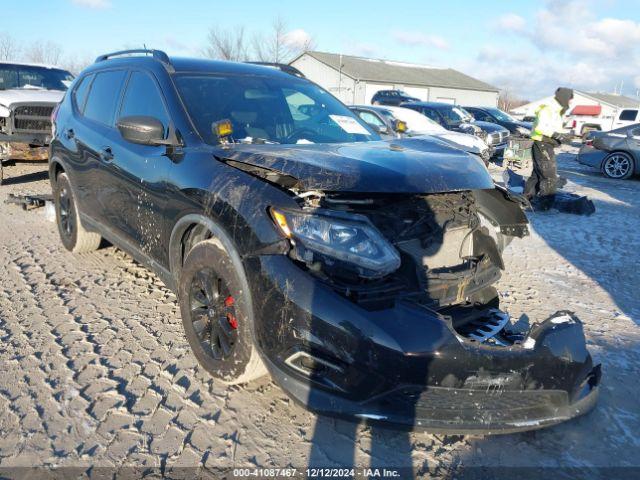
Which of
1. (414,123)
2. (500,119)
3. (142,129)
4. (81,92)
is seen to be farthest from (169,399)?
(500,119)

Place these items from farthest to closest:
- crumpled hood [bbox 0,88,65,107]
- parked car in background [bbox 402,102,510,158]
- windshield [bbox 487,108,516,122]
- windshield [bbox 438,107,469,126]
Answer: windshield [bbox 487,108,516,122] < windshield [bbox 438,107,469,126] < parked car in background [bbox 402,102,510,158] < crumpled hood [bbox 0,88,65,107]

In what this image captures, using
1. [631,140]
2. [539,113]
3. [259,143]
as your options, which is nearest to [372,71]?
[631,140]

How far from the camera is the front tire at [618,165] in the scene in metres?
12.1

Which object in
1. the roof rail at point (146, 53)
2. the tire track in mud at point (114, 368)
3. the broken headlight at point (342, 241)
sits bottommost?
the tire track in mud at point (114, 368)

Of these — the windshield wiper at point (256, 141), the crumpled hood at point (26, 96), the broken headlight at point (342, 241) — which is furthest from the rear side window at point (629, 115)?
the broken headlight at point (342, 241)

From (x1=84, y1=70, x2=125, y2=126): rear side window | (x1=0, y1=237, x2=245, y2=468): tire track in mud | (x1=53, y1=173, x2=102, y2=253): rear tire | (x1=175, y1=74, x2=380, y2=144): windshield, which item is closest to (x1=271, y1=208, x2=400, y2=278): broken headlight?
(x1=175, y1=74, x2=380, y2=144): windshield

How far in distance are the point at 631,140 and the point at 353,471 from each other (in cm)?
1284

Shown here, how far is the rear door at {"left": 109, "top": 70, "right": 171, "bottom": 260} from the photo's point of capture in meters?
3.12

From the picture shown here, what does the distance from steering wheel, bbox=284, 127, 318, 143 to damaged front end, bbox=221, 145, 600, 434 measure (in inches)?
33.0

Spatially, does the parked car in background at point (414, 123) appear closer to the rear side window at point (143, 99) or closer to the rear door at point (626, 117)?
the rear side window at point (143, 99)

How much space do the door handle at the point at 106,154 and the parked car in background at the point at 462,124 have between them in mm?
11343

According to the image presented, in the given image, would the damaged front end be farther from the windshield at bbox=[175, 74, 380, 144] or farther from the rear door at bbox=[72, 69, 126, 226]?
the rear door at bbox=[72, 69, 126, 226]

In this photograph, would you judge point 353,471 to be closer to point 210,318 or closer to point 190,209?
point 210,318

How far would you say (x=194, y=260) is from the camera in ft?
9.07
